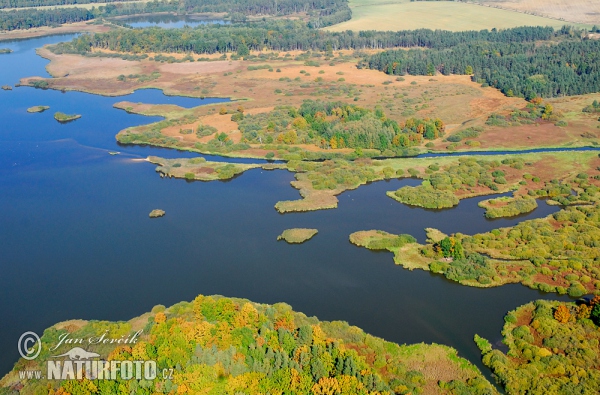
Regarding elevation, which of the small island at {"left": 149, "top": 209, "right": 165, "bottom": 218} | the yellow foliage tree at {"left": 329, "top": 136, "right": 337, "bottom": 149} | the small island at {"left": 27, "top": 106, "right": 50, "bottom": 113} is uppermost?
the small island at {"left": 27, "top": 106, "right": 50, "bottom": 113}

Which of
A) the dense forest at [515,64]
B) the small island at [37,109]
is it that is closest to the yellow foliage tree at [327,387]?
the dense forest at [515,64]

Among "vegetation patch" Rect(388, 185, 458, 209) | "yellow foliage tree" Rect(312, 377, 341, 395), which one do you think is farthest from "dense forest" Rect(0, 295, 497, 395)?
"vegetation patch" Rect(388, 185, 458, 209)

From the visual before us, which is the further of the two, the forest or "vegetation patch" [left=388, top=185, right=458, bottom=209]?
"vegetation patch" [left=388, top=185, right=458, bottom=209]

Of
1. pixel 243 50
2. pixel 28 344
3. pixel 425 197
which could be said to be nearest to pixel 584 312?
pixel 425 197

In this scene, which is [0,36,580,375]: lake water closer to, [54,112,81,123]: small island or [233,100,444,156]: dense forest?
[233,100,444,156]: dense forest

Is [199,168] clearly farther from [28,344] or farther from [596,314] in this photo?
[596,314]

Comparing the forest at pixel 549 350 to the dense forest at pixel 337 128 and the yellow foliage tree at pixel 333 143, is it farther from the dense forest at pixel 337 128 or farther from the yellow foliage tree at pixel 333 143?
the yellow foliage tree at pixel 333 143
